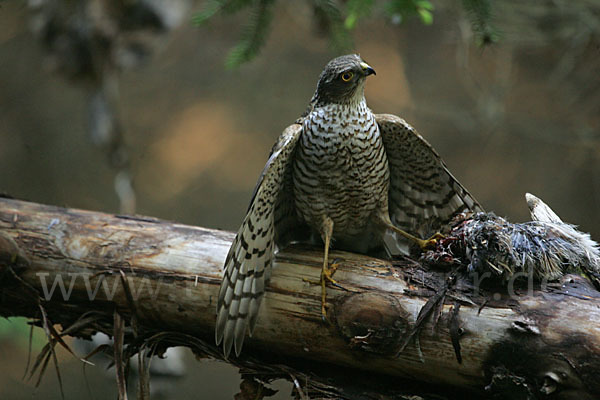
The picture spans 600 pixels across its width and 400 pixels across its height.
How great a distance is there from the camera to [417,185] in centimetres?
261

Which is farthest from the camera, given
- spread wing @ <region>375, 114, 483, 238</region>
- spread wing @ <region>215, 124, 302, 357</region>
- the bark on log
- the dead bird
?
spread wing @ <region>375, 114, 483, 238</region>

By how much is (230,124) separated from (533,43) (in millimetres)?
3346

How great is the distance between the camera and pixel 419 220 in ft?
8.74

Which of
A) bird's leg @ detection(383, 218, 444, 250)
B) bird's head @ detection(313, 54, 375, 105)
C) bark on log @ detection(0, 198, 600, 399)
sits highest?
bird's head @ detection(313, 54, 375, 105)

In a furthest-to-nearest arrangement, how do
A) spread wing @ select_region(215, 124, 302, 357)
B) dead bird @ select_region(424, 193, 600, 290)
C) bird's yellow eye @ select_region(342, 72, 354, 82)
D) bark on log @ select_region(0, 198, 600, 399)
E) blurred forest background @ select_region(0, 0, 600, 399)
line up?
blurred forest background @ select_region(0, 0, 600, 399), bird's yellow eye @ select_region(342, 72, 354, 82), spread wing @ select_region(215, 124, 302, 357), dead bird @ select_region(424, 193, 600, 290), bark on log @ select_region(0, 198, 600, 399)

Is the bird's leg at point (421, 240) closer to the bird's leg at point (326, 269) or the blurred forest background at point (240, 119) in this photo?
the bird's leg at point (326, 269)

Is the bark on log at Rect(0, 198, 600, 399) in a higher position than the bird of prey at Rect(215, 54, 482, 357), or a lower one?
lower

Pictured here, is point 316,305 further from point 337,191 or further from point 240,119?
point 240,119

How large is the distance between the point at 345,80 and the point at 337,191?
52cm

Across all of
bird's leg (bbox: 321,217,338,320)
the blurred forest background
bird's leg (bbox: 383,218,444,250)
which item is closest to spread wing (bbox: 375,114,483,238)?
bird's leg (bbox: 383,218,444,250)

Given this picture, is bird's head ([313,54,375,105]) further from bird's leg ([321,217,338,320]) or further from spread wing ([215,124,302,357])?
bird's leg ([321,217,338,320])

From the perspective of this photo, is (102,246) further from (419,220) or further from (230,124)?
(230,124)

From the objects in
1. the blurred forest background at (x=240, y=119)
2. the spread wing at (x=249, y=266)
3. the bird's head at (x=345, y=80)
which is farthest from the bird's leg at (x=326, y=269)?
the blurred forest background at (x=240, y=119)

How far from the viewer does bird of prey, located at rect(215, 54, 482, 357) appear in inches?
85.2
